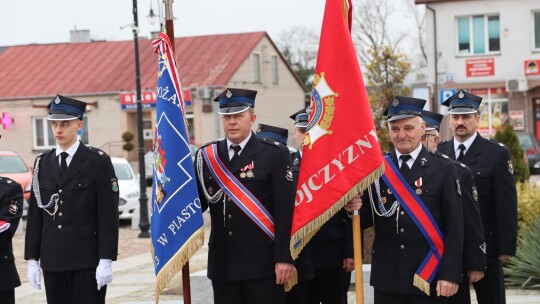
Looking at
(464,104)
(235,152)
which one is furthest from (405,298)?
(464,104)

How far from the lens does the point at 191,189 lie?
6.79 meters

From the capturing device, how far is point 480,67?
38.3m

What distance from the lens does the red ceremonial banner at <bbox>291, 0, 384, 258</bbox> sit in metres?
6.39

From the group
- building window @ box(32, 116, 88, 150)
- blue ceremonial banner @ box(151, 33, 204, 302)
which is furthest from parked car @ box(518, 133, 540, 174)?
blue ceremonial banner @ box(151, 33, 204, 302)

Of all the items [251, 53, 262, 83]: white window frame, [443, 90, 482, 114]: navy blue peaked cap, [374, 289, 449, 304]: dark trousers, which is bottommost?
[374, 289, 449, 304]: dark trousers

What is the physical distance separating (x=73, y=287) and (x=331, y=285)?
2097mm

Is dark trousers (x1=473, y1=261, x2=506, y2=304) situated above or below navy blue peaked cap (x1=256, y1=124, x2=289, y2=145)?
below

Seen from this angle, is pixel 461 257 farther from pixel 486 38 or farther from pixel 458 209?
pixel 486 38

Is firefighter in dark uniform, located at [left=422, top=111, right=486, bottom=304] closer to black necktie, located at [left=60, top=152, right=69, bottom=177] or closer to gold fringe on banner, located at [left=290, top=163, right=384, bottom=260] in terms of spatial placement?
gold fringe on banner, located at [left=290, top=163, right=384, bottom=260]

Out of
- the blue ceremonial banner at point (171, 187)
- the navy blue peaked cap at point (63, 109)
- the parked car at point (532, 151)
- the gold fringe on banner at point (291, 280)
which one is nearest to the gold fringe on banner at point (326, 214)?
the gold fringe on banner at point (291, 280)

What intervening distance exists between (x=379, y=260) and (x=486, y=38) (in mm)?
33205

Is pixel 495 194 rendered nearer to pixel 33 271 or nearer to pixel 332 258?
pixel 332 258

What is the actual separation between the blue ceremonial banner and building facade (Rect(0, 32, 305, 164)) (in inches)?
1336

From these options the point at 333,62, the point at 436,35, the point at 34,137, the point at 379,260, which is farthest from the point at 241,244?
the point at 34,137
